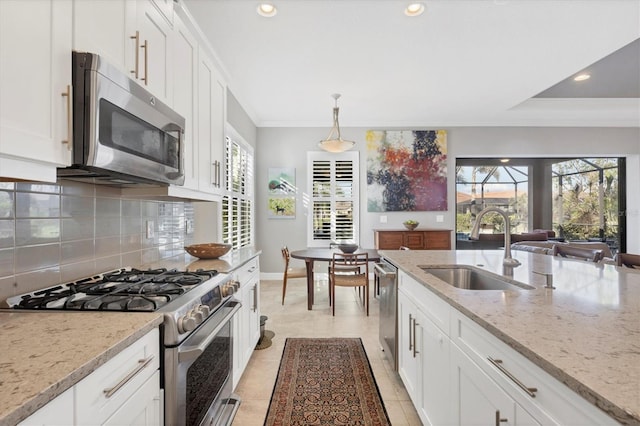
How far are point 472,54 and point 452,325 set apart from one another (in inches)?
118

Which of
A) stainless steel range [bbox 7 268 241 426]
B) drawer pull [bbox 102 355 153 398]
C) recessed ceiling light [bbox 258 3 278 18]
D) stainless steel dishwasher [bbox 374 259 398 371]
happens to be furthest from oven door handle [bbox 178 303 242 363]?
recessed ceiling light [bbox 258 3 278 18]

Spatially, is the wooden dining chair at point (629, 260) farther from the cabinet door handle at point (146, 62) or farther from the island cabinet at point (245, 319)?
the cabinet door handle at point (146, 62)

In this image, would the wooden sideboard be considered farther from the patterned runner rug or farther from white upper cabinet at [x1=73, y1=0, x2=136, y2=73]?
white upper cabinet at [x1=73, y1=0, x2=136, y2=73]

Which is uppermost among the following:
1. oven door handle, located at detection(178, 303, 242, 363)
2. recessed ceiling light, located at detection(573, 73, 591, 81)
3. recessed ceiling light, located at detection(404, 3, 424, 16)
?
recessed ceiling light, located at detection(573, 73, 591, 81)

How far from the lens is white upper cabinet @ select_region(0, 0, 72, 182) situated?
0.82 meters

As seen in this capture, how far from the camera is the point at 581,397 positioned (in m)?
0.61

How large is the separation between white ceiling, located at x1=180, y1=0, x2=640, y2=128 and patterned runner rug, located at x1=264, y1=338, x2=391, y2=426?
9.18 feet

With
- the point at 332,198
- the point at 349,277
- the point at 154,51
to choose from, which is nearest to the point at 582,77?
the point at 332,198

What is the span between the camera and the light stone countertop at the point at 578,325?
59 centimetres

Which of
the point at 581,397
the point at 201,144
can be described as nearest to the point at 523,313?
the point at 581,397

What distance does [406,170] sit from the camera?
5.43m

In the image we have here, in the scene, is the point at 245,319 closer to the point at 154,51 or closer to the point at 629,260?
the point at 154,51

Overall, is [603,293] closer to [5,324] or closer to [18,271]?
A: [5,324]

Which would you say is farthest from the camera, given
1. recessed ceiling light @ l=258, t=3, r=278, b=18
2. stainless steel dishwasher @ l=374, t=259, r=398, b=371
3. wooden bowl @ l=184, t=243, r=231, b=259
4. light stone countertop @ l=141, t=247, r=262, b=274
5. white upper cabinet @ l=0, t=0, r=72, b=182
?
recessed ceiling light @ l=258, t=3, r=278, b=18
